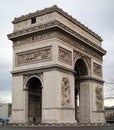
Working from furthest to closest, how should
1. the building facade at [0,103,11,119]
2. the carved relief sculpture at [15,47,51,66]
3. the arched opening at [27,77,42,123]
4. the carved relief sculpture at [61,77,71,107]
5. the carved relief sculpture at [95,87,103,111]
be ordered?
the building facade at [0,103,11,119] < the carved relief sculpture at [95,87,103,111] < the arched opening at [27,77,42,123] < the carved relief sculpture at [15,47,51,66] < the carved relief sculpture at [61,77,71,107]

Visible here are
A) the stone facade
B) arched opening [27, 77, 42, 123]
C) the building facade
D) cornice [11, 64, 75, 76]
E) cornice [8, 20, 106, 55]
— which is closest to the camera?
the stone facade

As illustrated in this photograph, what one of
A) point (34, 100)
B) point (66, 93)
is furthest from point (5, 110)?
point (66, 93)

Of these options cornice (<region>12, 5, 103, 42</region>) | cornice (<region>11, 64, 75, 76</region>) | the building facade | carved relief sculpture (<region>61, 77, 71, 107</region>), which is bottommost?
the building facade

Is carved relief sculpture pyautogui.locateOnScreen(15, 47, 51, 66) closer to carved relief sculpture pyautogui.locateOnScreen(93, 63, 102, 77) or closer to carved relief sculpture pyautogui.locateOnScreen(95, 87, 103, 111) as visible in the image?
carved relief sculpture pyautogui.locateOnScreen(93, 63, 102, 77)

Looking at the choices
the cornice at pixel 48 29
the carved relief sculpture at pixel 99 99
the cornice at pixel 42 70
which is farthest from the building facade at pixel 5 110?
the cornice at pixel 48 29

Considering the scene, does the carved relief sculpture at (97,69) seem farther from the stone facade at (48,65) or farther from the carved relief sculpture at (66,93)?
the carved relief sculpture at (66,93)

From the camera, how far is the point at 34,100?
109 ft

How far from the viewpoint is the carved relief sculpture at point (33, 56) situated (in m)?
30.6

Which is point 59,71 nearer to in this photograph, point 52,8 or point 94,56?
point 52,8

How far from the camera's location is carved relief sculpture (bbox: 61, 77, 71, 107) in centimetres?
3017

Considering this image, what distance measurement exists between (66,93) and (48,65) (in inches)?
131

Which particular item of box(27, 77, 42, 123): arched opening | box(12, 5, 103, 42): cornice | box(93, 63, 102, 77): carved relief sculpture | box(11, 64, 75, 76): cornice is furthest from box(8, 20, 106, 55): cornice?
box(27, 77, 42, 123): arched opening

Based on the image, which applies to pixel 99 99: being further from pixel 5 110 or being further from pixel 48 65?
pixel 5 110

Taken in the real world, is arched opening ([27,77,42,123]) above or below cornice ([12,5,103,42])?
below
